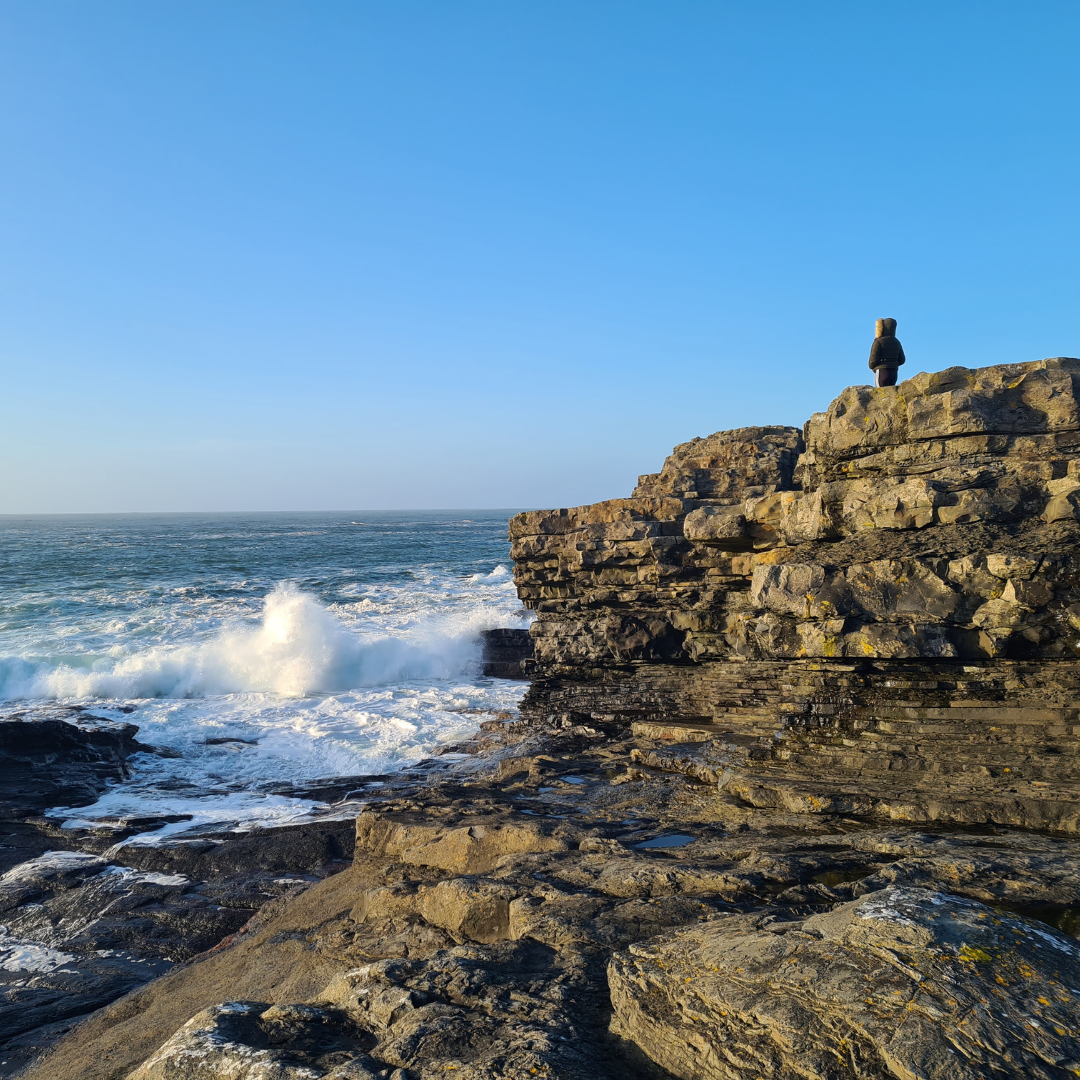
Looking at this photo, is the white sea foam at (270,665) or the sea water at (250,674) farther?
the white sea foam at (270,665)

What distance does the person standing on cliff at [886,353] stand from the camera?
9281 mm

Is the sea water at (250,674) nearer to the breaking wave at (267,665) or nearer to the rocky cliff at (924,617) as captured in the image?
the breaking wave at (267,665)

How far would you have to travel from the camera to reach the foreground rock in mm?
2768

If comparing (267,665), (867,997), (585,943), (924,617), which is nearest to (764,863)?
(585,943)

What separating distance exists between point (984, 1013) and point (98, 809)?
39.2ft

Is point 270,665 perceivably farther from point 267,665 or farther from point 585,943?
point 585,943

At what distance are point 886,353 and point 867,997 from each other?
8.13 metres

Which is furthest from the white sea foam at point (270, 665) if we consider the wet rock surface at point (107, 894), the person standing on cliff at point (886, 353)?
the person standing on cliff at point (886, 353)

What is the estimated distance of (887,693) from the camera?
7.83 metres

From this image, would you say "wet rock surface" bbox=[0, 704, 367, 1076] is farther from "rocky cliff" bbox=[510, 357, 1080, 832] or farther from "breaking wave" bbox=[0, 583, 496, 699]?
"breaking wave" bbox=[0, 583, 496, 699]

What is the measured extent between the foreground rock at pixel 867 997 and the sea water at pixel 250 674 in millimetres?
8360

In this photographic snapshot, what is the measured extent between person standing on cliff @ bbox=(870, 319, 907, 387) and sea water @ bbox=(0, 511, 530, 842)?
9623 millimetres

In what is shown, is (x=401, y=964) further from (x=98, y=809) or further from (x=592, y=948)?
(x=98, y=809)

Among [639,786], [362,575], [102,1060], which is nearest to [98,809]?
[102,1060]
